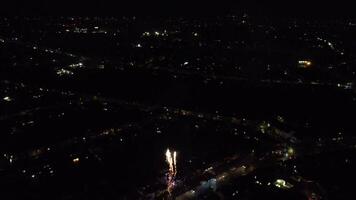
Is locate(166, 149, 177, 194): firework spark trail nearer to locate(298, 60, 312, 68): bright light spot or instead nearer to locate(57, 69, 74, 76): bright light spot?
locate(57, 69, 74, 76): bright light spot

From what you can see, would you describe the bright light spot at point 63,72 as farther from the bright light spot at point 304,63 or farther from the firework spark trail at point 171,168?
the bright light spot at point 304,63

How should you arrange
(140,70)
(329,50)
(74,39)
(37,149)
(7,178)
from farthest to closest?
(74,39) → (329,50) → (140,70) → (37,149) → (7,178)

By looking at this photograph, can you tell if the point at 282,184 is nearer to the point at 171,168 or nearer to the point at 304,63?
the point at 171,168

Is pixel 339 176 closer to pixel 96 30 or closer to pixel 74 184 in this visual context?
pixel 74 184

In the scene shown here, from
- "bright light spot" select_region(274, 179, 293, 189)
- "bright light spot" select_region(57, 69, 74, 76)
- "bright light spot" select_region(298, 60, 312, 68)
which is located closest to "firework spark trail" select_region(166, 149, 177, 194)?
"bright light spot" select_region(274, 179, 293, 189)

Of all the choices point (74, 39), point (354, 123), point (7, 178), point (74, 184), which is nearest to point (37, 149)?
point (7, 178)

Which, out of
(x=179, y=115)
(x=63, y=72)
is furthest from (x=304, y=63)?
(x=63, y=72)
